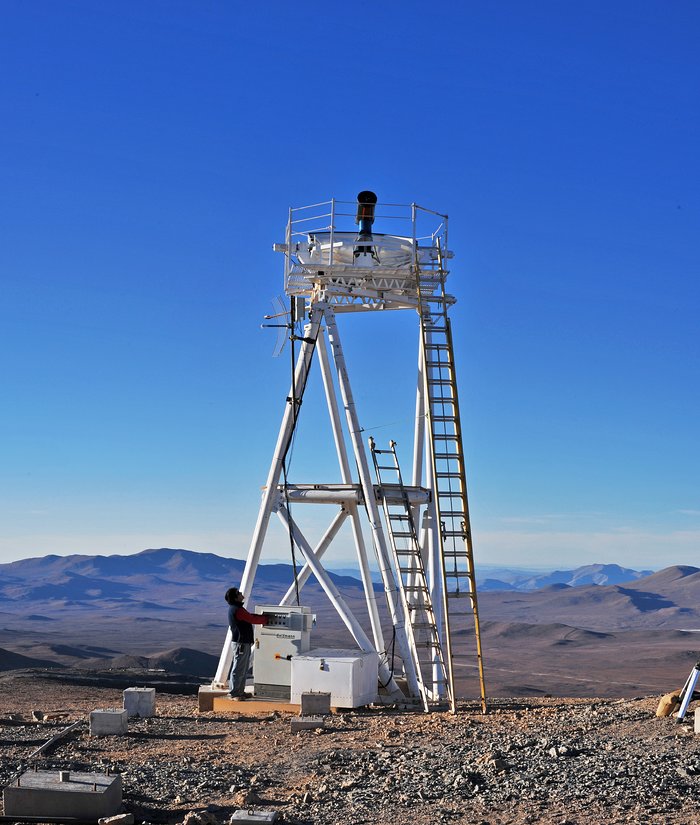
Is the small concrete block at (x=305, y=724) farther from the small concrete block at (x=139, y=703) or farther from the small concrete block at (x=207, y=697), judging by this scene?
the small concrete block at (x=207, y=697)

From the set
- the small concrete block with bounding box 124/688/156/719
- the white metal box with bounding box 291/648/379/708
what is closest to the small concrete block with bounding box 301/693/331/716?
the white metal box with bounding box 291/648/379/708

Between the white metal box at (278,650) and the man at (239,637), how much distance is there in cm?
15

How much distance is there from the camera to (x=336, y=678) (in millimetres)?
17484

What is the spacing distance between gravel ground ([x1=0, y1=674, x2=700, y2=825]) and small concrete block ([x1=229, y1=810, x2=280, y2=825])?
33cm

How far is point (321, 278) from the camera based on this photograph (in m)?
19.8

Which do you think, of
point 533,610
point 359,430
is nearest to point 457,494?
point 359,430

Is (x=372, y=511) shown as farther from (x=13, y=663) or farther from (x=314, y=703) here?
(x=13, y=663)

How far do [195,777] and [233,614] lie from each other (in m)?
6.83

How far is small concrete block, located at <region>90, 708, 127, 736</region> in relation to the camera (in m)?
14.6

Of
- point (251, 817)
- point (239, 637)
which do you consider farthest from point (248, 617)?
point (251, 817)

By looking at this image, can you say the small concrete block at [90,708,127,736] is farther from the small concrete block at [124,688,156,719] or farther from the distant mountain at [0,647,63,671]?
the distant mountain at [0,647,63,671]

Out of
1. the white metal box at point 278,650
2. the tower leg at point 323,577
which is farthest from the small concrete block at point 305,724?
the tower leg at point 323,577

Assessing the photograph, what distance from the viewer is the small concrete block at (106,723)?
14562 millimetres

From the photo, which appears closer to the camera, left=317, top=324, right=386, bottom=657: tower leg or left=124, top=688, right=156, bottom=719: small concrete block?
left=124, top=688, right=156, bottom=719: small concrete block
